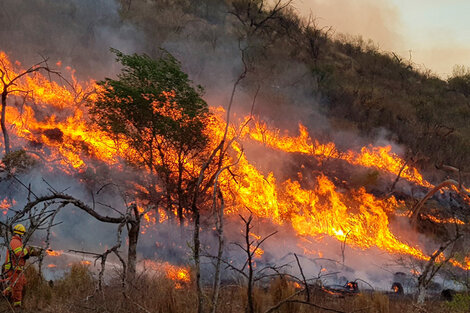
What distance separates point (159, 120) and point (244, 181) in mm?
7371

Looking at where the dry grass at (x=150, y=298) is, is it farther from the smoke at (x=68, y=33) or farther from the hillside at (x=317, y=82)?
the hillside at (x=317, y=82)

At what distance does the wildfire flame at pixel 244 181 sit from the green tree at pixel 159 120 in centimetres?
77

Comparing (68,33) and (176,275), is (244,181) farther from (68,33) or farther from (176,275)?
(68,33)

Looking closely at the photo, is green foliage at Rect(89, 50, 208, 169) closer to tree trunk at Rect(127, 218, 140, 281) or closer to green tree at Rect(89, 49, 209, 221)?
green tree at Rect(89, 49, 209, 221)

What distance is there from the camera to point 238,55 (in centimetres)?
2759

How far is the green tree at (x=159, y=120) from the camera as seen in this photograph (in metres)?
14.3

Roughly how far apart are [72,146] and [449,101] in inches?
1472

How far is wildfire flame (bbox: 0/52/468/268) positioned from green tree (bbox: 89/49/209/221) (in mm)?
769

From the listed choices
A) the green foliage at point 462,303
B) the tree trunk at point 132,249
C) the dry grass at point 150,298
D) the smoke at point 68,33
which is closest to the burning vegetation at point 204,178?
the dry grass at point 150,298

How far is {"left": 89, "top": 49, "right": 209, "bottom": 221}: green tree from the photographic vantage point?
14.3 metres

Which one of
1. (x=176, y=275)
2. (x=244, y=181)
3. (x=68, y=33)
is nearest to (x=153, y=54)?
(x=68, y=33)

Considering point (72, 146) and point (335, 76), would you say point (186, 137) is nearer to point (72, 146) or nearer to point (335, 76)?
point (72, 146)

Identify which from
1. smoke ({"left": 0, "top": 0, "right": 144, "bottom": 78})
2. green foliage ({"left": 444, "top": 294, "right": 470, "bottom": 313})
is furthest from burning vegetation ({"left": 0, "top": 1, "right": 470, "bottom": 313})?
green foliage ({"left": 444, "top": 294, "right": 470, "bottom": 313})

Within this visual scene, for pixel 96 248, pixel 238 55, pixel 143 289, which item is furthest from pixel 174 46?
pixel 143 289
